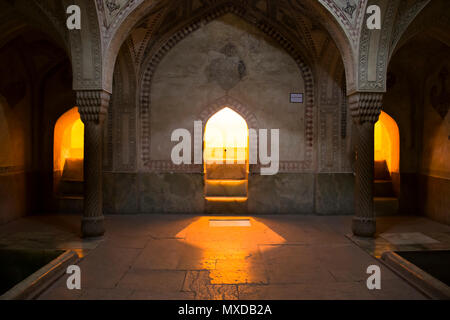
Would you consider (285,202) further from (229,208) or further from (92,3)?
(92,3)

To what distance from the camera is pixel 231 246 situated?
6.13 metres

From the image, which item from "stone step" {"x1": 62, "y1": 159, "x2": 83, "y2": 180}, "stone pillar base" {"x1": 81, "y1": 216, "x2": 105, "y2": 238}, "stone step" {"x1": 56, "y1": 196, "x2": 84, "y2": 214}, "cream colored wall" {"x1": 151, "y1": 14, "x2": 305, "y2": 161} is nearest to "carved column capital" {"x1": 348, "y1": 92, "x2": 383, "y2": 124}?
"cream colored wall" {"x1": 151, "y1": 14, "x2": 305, "y2": 161}

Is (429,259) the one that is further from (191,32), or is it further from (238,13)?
(191,32)

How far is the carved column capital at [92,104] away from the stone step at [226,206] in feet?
11.5

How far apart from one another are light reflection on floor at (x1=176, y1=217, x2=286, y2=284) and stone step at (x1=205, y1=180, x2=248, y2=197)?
4.85 ft

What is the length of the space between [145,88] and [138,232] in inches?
135

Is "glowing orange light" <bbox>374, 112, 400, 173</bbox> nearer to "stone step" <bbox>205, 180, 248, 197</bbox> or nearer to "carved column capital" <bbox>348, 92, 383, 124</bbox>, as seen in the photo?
"carved column capital" <bbox>348, 92, 383, 124</bbox>

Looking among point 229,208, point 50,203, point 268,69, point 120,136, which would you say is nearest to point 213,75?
point 268,69

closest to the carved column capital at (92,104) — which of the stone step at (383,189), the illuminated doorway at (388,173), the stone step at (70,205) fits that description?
the stone step at (70,205)

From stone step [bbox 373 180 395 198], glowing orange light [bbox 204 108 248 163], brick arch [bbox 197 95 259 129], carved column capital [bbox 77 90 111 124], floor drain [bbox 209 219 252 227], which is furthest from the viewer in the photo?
glowing orange light [bbox 204 108 248 163]

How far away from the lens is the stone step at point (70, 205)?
891 centimetres

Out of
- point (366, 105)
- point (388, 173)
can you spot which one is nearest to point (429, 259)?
point (366, 105)

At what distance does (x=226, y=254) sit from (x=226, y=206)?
10.6 feet

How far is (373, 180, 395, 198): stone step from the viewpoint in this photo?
30.9 feet
